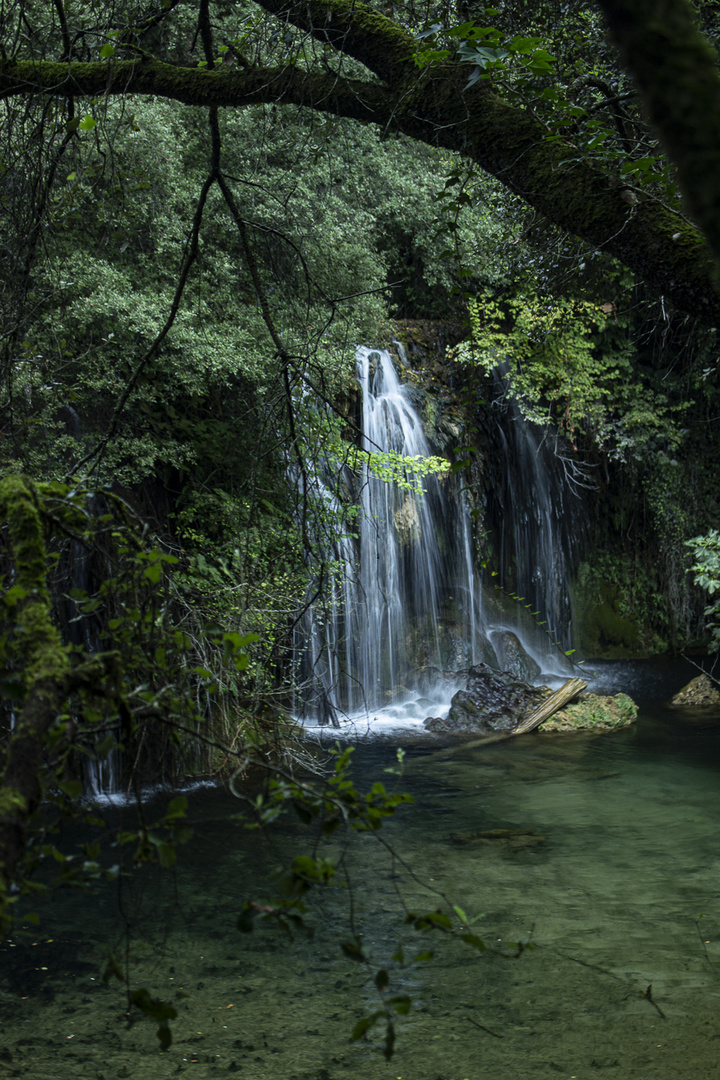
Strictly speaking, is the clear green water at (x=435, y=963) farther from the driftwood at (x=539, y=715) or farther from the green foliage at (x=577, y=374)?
the green foliage at (x=577, y=374)

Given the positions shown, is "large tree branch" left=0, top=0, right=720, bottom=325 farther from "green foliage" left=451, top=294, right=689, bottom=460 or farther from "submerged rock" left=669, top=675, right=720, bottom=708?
"submerged rock" left=669, top=675, right=720, bottom=708

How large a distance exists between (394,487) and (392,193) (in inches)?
203

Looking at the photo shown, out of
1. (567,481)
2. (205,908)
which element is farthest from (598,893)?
(567,481)

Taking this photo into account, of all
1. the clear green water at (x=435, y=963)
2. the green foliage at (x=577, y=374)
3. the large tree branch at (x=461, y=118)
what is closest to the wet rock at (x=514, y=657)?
the green foliage at (x=577, y=374)

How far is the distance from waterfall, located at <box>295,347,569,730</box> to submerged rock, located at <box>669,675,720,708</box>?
2125 millimetres

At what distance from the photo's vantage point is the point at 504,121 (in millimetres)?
3240

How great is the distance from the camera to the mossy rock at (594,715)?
465 inches

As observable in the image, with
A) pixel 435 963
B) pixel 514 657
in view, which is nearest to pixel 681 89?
pixel 435 963

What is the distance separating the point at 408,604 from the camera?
1374cm

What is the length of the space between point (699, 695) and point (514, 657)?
9.59 ft

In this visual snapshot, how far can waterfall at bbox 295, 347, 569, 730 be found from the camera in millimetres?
12734

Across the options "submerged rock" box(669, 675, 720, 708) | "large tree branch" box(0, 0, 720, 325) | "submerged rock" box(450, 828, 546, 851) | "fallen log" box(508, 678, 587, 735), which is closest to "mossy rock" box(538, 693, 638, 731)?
"fallen log" box(508, 678, 587, 735)

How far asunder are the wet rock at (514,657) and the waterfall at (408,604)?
0.07 feet

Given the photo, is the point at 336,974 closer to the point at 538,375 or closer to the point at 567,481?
the point at 538,375
